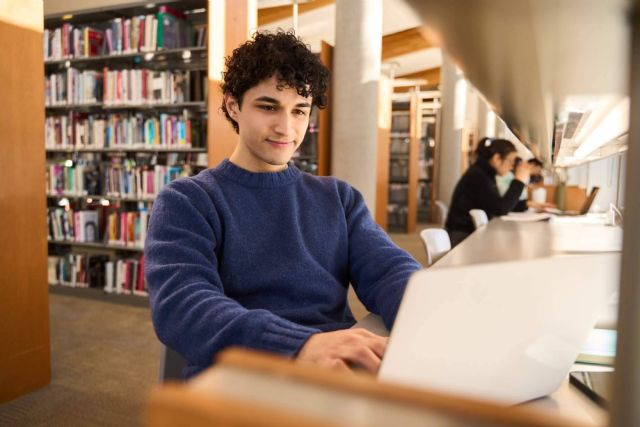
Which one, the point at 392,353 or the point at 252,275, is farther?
the point at 252,275

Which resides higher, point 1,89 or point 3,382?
point 1,89

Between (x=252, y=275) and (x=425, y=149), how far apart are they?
9858 millimetres

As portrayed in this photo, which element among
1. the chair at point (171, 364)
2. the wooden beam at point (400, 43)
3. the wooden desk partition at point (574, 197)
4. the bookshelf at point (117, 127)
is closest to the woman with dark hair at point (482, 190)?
the bookshelf at point (117, 127)

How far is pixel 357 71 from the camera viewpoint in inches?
201

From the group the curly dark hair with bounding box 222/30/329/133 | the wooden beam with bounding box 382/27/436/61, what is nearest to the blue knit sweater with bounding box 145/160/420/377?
the curly dark hair with bounding box 222/30/329/133

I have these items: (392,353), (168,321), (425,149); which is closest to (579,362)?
(392,353)

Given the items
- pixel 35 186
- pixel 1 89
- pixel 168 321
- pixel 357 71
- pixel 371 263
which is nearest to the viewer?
pixel 168 321

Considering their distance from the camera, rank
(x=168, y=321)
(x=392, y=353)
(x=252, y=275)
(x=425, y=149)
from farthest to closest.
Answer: (x=425, y=149) < (x=252, y=275) < (x=168, y=321) < (x=392, y=353)

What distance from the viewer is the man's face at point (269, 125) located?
1.27 meters

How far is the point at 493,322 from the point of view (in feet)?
1.76

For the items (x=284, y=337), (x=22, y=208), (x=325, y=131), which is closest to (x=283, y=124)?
(x=284, y=337)

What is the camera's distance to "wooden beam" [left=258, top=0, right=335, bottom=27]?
30.0 feet

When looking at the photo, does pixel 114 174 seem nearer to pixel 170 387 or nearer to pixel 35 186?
pixel 35 186

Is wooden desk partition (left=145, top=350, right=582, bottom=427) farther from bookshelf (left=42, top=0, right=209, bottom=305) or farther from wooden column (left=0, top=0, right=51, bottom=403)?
bookshelf (left=42, top=0, right=209, bottom=305)
